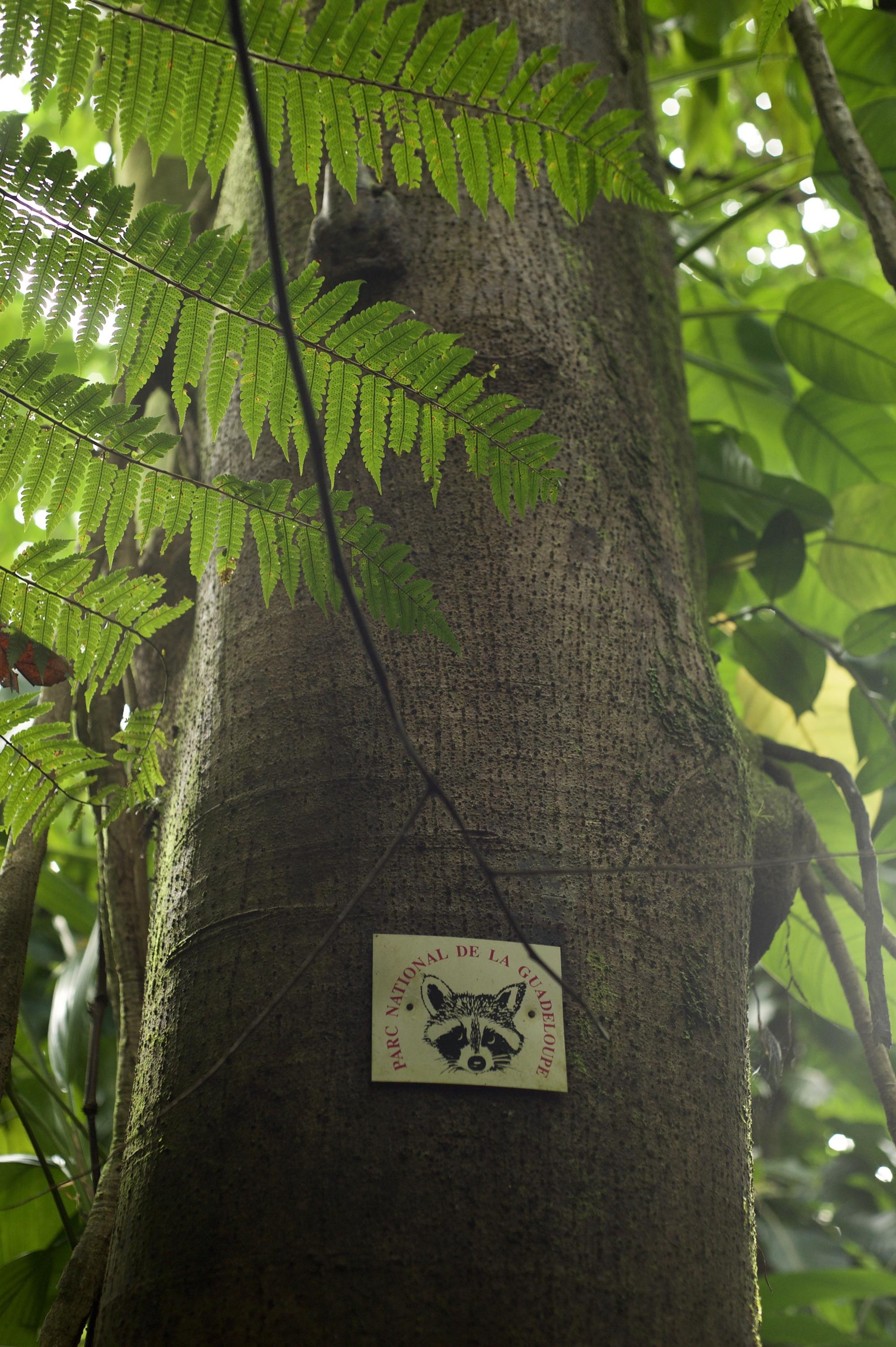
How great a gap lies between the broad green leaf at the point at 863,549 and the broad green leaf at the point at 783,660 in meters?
0.18

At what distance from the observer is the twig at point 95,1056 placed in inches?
44.1

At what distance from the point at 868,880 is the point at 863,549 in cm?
75

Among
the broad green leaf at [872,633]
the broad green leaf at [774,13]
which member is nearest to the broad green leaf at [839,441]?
the broad green leaf at [872,633]

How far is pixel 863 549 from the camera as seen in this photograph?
167 centimetres

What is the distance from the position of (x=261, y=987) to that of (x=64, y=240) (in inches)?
24.4

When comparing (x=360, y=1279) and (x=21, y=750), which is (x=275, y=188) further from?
(x=360, y=1279)

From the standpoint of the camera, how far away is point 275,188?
125 cm

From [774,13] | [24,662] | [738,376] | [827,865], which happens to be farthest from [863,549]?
[24,662]

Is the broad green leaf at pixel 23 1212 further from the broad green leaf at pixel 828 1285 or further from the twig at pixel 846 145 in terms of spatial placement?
the twig at pixel 846 145

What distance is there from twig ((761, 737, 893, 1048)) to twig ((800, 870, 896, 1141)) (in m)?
0.02

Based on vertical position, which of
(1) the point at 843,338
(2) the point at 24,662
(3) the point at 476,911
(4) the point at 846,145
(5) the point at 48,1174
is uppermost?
(1) the point at 843,338

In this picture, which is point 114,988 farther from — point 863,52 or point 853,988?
point 863,52

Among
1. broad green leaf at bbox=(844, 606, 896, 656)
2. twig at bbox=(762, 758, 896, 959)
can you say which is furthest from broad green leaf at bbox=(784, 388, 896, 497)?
twig at bbox=(762, 758, 896, 959)

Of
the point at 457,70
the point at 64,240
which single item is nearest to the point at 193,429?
the point at 64,240
